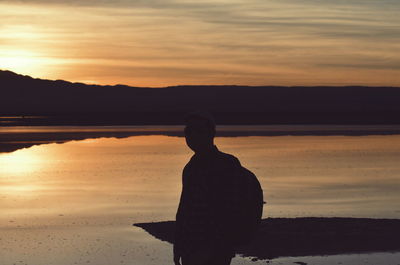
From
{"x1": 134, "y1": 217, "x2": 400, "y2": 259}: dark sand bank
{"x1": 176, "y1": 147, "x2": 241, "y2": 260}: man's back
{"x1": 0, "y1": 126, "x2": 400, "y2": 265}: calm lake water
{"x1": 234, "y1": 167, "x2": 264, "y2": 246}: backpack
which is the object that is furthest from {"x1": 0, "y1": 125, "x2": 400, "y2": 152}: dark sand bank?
{"x1": 234, "y1": 167, "x2": 264, "y2": 246}: backpack

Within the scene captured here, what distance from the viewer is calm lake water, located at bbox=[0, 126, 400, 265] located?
1323 centimetres

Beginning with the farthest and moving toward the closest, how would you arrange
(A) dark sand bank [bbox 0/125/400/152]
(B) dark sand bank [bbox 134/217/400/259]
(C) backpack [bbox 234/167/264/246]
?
(A) dark sand bank [bbox 0/125/400/152] → (B) dark sand bank [bbox 134/217/400/259] → (C) backpack [bbox 234/167/264/246]

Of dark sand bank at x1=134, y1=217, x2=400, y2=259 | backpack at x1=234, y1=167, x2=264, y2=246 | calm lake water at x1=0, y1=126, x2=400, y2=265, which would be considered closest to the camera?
backpack at x1=234, y1=167, x2=264, y2=246

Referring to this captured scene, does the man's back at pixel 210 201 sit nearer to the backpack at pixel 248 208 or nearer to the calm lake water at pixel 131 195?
the backpack at pixel 248 208

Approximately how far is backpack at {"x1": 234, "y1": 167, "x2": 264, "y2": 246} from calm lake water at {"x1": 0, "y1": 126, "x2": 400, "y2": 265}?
6699 millimetres

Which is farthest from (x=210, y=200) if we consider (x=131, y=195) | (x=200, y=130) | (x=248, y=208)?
(x=131, y=195)

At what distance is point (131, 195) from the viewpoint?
20.4 metres

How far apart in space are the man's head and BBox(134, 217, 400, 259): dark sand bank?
24.8 feet

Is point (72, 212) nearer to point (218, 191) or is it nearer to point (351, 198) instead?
point (351, 198)

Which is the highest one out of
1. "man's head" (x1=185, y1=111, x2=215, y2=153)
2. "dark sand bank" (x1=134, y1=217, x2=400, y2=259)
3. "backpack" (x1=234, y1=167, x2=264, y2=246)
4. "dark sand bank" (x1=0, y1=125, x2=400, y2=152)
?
"dark sand bank" (x1=0, y1=125, x2=400, y2=152)

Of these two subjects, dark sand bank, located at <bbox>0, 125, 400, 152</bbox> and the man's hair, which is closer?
the man's hair

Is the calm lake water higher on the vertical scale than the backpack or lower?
higher

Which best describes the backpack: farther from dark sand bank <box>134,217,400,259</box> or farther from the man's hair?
dark sand bank <box>134,217,400,259</box>

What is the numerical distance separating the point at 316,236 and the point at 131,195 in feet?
22.3
